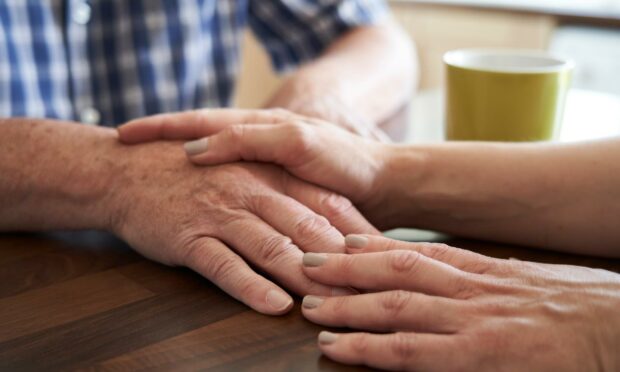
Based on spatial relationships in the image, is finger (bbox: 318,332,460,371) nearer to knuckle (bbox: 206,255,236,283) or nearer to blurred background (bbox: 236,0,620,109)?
knuckle (bbox: 206,255,236,283)

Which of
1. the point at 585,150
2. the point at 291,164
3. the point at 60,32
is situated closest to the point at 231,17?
the point at 60,32

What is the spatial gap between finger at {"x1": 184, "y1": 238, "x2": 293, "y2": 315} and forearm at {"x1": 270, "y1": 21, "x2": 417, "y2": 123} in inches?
17.2

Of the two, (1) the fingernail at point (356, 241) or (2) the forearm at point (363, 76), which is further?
(2) the forearm at point (363, 76)

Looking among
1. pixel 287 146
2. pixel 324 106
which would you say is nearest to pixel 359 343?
pixel 287 146

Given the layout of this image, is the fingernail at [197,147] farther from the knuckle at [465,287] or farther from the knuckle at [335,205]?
the knuckle at [465,287]

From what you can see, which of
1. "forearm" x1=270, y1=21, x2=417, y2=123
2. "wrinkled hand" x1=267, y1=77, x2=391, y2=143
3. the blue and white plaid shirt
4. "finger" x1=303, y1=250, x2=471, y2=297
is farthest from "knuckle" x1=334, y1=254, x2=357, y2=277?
the blue and white plaid shirt

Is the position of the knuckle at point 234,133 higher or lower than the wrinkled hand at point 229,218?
higher

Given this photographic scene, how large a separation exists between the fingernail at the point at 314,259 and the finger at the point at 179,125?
0.24m

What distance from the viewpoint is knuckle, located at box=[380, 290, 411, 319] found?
54cm

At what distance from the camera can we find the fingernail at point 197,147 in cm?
73

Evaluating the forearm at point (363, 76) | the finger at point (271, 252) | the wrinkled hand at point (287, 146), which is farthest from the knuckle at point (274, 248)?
the forearm at point (363, 76)

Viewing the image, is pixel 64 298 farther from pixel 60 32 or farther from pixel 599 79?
pixel 599 79

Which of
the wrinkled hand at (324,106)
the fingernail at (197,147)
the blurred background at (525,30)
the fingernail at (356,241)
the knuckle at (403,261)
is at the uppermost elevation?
the fingernail at (197,147)

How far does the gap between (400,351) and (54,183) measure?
0.43 metres
